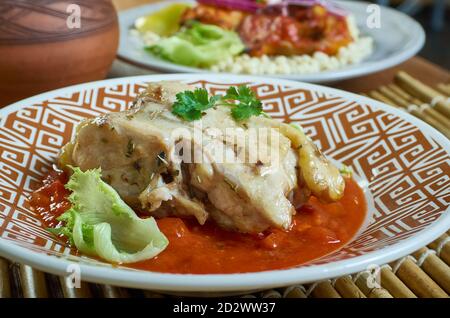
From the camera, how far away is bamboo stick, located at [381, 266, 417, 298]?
1.85m

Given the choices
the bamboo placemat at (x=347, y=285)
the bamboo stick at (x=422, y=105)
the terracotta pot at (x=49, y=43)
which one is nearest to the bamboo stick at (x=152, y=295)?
the bamboo placemat at (x=347, y=285)

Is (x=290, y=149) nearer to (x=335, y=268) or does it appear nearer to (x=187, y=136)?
(x=187, y=136)

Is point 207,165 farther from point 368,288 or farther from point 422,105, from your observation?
point 422,105

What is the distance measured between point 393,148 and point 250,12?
8.03ft

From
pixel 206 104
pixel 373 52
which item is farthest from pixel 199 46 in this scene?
pixel 206 104

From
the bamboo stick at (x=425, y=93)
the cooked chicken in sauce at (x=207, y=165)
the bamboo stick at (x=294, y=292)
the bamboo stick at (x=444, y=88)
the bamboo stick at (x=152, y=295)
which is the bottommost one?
the bamboo stick at (x=444, y=88)

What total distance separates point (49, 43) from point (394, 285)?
1790 mm

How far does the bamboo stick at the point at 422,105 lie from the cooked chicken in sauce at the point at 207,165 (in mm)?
1074

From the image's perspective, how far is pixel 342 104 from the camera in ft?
8.84

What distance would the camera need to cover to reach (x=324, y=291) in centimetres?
187

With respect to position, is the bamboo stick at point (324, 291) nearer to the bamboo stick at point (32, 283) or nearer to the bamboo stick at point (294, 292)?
the bamboo stick at point (294, 292)

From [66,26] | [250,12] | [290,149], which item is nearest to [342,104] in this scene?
[290,149]

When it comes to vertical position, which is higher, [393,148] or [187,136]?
[187,136]

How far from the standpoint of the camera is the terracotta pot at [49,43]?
9.04ft
